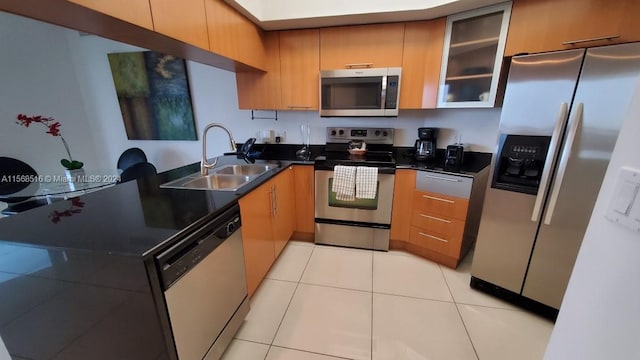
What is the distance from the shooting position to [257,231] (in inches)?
65.2

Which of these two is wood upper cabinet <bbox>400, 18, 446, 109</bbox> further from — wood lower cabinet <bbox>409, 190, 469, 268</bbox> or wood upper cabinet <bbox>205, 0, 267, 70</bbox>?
wood upper cabinet <bbox>205, 0, 267, 70</bbox>

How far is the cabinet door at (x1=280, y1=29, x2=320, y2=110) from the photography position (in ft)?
7.47

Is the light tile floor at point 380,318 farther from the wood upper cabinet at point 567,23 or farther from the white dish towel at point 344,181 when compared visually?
the wood upper cabinet at point 567,23

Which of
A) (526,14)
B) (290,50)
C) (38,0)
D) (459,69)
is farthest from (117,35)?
(526,14)

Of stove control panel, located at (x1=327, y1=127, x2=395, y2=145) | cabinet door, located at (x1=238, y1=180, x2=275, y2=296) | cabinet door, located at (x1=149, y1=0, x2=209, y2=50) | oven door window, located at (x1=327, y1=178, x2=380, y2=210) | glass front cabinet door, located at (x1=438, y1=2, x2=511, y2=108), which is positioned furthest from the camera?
stove control panel, located at (x1=327, y1=127, x2=395, y2=145)

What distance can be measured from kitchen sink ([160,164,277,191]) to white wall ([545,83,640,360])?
1.53 meters

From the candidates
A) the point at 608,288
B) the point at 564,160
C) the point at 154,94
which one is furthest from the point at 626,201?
the point at 154,94

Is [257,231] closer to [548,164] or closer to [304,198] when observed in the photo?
[304,198]

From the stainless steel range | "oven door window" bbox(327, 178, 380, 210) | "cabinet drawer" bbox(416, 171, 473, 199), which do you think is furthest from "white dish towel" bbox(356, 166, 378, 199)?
"cabinet drawer" bbox(416, 171, 473, 199)

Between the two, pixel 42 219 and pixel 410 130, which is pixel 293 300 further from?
pixel 410 130

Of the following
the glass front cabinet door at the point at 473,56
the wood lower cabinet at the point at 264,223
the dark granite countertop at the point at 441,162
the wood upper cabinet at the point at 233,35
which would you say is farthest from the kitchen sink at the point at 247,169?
the glass front cabinet door at the point at 473,56

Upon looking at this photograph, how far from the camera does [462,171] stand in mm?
1912

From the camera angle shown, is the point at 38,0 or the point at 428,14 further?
the point at 428,14

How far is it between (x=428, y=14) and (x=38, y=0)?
2315 mm
